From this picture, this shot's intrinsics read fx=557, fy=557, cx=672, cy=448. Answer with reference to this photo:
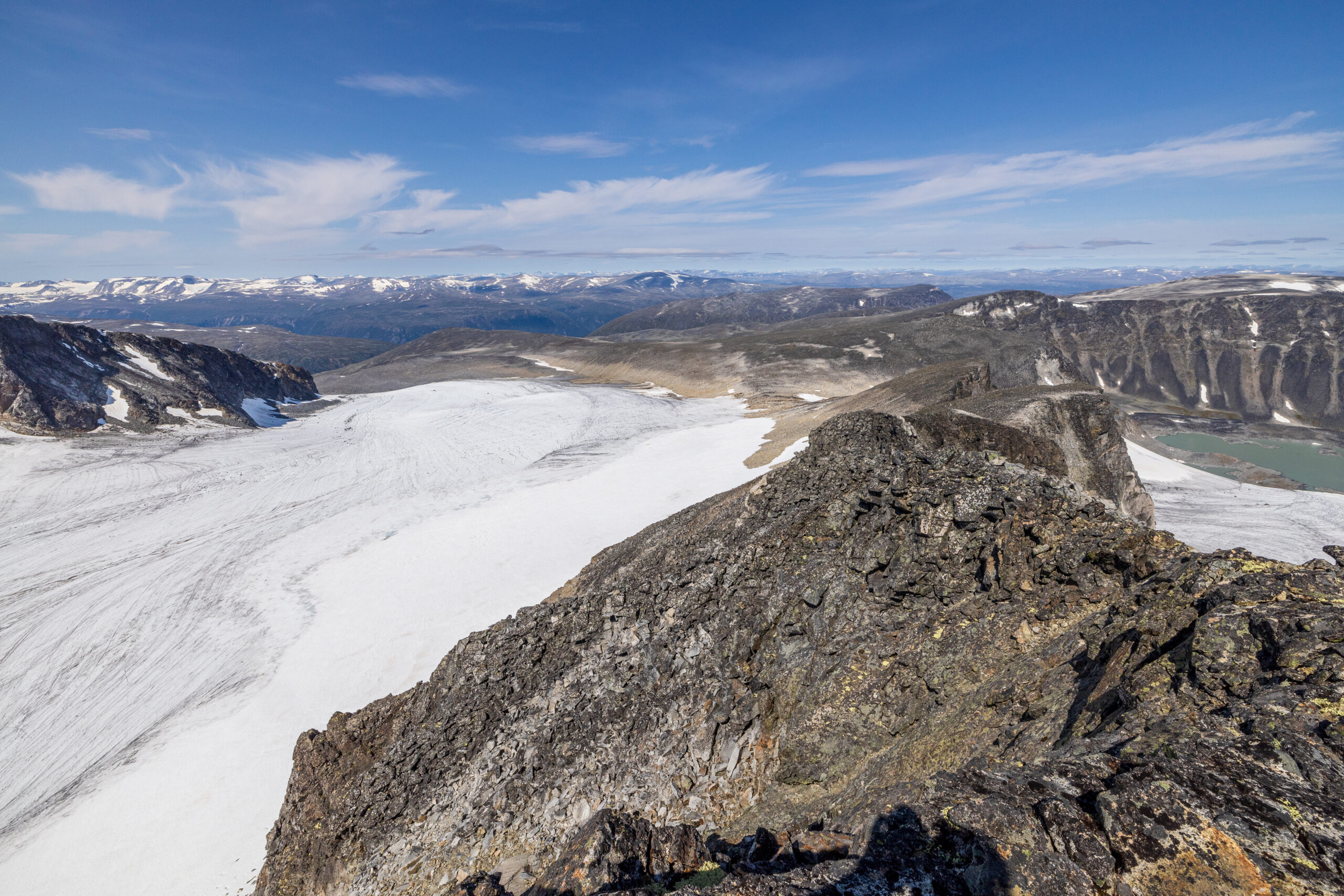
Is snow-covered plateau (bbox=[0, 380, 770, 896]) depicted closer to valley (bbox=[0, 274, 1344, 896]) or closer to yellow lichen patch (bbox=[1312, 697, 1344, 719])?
valley (bbox=[0, 274, 1344, 896])

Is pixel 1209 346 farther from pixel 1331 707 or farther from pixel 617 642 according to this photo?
pixel 617 642

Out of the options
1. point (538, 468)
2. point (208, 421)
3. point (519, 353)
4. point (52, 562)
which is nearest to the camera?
point (52, 562)

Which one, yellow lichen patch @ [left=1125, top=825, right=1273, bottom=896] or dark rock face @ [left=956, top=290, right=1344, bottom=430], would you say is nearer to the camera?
yellow lichen patch @ [left=1125, top=825, right=1273, bottom=896]

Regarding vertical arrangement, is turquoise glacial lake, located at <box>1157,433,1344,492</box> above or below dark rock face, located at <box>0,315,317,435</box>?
below

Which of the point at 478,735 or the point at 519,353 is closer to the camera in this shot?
the point at 478,735

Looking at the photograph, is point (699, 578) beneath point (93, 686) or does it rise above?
above

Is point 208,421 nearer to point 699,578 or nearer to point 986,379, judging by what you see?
point 699,578

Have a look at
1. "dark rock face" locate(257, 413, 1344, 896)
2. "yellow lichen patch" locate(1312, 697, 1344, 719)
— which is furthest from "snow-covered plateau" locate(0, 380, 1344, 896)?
"yellow lichen patch" locate(1312, 697, 1344, 719)

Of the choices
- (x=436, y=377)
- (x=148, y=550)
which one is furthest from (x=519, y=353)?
(x=148, y=550)
